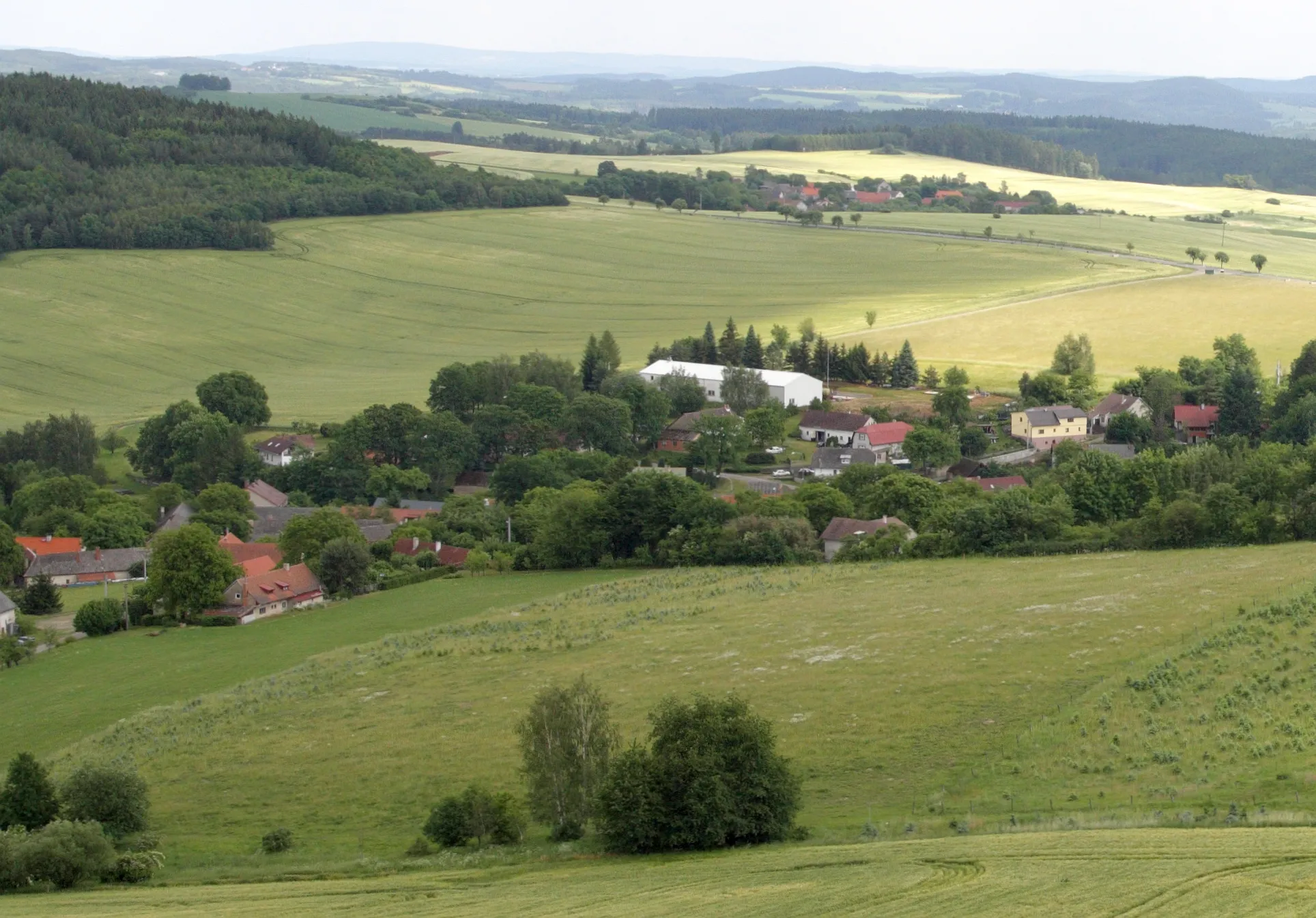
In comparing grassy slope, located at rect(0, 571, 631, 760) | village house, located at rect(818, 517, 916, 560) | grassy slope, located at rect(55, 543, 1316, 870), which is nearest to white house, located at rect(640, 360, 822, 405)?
village house, located at rect(818, 517, 916, 560)

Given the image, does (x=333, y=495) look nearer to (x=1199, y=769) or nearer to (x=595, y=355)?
(x=595, y=355)

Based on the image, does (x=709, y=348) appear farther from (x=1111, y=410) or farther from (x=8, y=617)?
(x=8, y=617)

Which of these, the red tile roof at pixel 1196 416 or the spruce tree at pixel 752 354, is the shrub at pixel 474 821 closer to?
the red tile roof at pixel 1196 416

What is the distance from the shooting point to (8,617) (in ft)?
141

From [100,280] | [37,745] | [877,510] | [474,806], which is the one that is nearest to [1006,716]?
[474,806]

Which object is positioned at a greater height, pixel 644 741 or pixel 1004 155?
pixel 1004 155

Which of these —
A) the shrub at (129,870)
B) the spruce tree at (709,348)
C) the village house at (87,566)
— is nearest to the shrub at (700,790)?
the shrub at (129,870)

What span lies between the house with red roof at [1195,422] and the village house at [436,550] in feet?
107

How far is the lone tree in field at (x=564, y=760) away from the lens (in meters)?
23.2

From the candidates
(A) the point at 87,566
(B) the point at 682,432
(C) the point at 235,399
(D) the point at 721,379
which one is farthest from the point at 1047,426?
(A) the point at 87,566

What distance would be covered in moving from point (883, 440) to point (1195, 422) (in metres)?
13.9

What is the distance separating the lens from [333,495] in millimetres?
61406

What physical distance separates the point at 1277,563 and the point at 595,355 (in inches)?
1791

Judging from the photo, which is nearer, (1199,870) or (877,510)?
(1199,870)
